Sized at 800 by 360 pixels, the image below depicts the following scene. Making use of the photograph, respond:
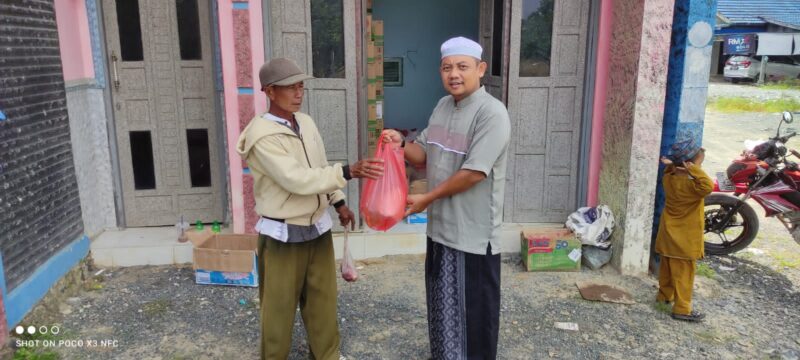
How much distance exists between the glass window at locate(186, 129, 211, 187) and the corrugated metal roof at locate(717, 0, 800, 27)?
2302 cm

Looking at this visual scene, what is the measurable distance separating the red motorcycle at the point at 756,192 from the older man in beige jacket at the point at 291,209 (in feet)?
11.8

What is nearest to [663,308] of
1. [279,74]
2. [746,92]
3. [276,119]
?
[276,119]

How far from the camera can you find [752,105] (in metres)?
15.6

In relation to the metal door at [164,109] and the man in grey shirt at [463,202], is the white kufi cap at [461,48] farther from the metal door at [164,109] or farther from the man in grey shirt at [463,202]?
the metal door at [164,109]

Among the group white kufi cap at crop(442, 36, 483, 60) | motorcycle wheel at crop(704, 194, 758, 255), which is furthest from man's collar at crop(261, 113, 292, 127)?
motorcycle wheel at crop(704, 194, 758, 255)

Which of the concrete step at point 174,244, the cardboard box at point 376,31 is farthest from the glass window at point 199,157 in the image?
the cardboard box at point 376,31

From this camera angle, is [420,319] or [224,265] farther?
[224,265]

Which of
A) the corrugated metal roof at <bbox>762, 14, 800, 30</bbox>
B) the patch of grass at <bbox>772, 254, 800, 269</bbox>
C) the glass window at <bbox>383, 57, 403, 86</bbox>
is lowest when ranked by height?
the patch of grass at <bbox>772, 254, 800, 269</bbox>

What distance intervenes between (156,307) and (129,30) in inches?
92.2

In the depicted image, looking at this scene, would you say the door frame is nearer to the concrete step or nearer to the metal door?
→ the metal door

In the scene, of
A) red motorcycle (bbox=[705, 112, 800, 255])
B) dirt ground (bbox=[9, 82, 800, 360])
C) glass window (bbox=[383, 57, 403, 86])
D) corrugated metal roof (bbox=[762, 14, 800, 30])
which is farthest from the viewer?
corrugated metal roof (bbox=[762, 14, 800, 30])

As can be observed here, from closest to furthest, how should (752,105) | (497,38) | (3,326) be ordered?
(3,326) → (497,38) → (752,105)

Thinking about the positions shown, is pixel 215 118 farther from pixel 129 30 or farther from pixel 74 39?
pixel 74 39

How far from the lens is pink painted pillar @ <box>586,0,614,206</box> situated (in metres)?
4.63
